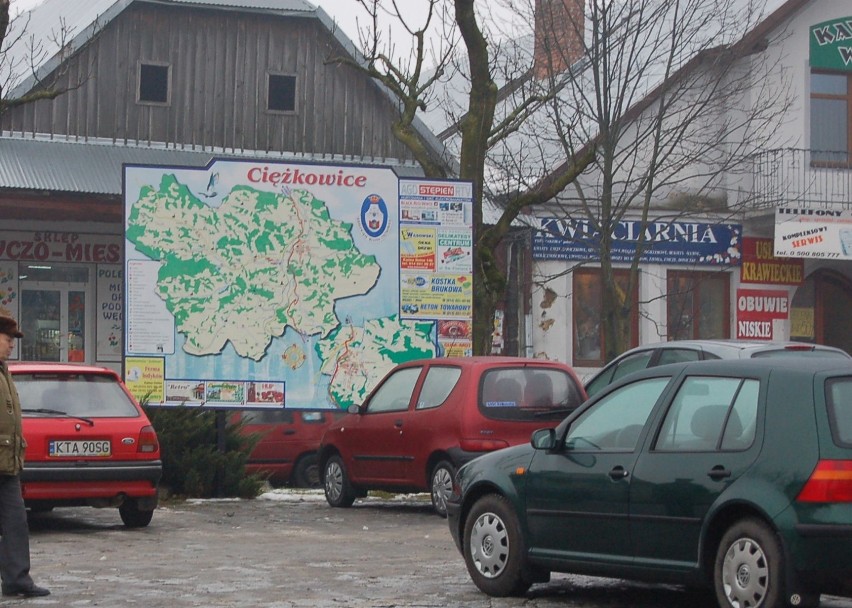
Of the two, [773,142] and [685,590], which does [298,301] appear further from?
[773,142]

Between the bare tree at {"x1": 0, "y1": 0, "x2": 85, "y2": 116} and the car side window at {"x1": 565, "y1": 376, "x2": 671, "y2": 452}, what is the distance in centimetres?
1079

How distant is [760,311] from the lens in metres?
30.8

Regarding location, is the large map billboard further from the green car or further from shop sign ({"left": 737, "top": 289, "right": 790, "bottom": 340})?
shop sign ({"left": 737, "top": 289, "right": 790, "bottom": 340})

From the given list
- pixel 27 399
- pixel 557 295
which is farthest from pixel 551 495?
pixel 557 295

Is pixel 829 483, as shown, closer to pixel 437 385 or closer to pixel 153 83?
pixel 437 385

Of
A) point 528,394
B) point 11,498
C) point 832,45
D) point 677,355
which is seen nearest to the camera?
point 11,498

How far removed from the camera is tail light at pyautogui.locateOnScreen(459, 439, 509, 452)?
15727mm

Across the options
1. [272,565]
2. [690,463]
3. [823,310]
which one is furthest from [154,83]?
[690,463]

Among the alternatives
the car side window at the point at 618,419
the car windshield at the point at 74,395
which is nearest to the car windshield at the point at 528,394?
the car windshield at the point at 74,395

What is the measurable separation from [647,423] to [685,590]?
1.69 m

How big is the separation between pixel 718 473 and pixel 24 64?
23880mm

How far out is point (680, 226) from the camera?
98.8 ft

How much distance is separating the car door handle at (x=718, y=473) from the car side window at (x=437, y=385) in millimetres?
7777


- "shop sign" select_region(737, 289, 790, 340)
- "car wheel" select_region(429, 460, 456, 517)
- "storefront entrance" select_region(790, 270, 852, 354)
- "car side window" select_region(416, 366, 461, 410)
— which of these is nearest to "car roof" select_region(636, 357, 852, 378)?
"car wheel" select_region(429, 460, 456, 517)
